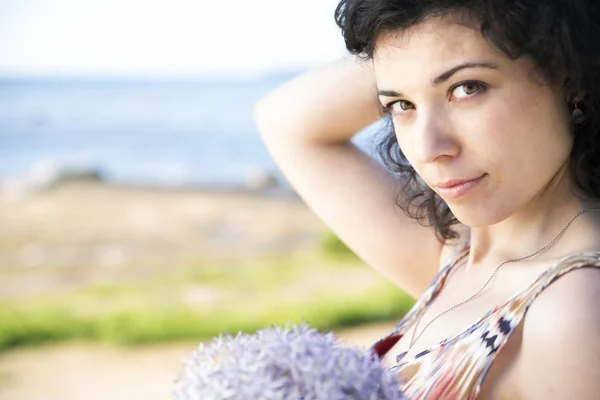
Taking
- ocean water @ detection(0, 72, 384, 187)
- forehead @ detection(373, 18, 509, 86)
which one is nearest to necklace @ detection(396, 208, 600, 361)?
forehead @ detection(373, 18, 509, 86)

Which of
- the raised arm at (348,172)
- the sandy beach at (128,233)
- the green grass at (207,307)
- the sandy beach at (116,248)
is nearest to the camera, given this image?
Result: the raised arm at (348,172)

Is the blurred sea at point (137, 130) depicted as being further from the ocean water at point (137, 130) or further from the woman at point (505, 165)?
the woman at point (505, 165)

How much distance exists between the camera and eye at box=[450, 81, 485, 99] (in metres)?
1.23

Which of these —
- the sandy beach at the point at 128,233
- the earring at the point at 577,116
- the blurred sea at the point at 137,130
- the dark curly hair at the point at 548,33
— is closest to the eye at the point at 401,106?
the dark curly hair at the point at 548,33

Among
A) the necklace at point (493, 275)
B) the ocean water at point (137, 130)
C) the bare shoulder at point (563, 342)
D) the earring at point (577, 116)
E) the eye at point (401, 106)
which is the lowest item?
the bare shoulder at point (563, 342)

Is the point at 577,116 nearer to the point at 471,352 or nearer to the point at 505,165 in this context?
the point at 505,165

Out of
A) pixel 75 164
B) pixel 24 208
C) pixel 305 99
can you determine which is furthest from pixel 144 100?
pixel 305 99

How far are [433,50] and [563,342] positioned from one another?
1.55 ft

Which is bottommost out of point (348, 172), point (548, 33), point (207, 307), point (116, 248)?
point (548, 33)

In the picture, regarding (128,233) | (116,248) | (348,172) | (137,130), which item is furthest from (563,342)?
(137,130)

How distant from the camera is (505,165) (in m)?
1.25

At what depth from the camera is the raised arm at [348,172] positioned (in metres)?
1.77

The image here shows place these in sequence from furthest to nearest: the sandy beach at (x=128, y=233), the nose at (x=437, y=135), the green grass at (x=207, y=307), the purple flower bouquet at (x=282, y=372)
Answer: the sandy beach at (x=128, y=233) < the green grass at (x=207, y=307) < the nose at (x=437, y=135) < the purple flower bouquet at (x=282, y=372)

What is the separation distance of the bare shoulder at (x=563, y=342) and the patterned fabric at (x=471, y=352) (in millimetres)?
18
